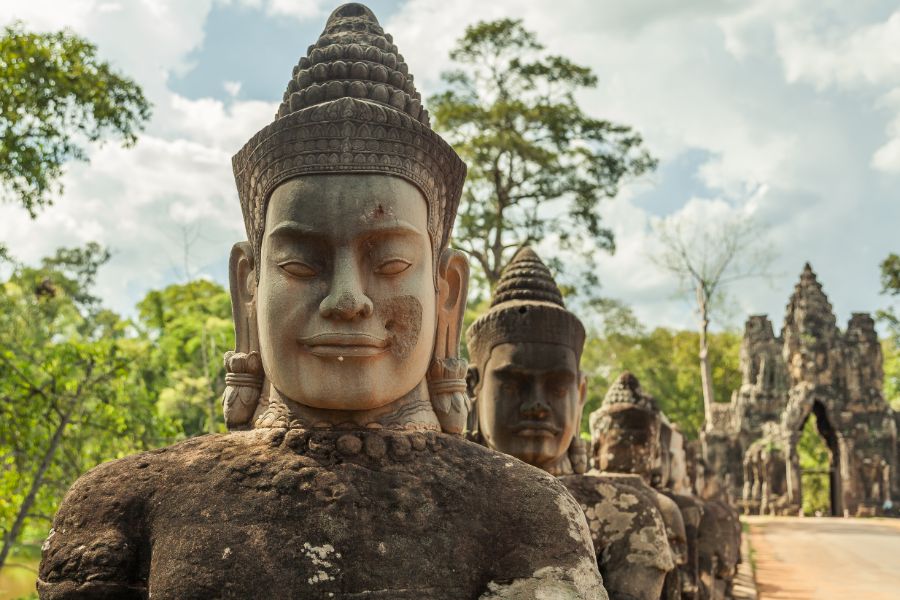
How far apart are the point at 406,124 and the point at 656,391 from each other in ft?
140

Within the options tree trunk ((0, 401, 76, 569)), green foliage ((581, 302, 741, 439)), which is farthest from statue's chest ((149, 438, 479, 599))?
green foliage ((581, 302, 741, 439))

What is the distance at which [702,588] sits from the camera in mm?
7426

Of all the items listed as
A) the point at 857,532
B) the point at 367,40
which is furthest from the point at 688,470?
the point at 857,532

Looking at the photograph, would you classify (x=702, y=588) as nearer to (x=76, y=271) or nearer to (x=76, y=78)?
(x=76, y=78)

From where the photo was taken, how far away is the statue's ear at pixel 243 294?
337cm

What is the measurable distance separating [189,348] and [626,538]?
2078 centimetres

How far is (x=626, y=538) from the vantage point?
4.26 m

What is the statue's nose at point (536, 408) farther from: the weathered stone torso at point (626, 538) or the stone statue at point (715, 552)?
the stone statue at point (715, 552)

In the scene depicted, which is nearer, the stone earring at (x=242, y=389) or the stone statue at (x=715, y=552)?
the stone earring at (x=242, y=389)

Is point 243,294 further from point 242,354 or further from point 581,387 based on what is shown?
point 581,387

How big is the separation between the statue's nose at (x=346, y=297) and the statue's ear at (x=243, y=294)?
58 cm

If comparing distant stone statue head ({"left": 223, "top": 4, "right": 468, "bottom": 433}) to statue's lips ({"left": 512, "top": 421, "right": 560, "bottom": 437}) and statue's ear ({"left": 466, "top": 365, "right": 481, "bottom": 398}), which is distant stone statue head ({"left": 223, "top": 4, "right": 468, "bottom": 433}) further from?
statue's ear ({"left": 466, "top": 365, "right": 481, "bottom": 398})

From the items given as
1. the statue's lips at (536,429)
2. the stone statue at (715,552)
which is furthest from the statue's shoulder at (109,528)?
the stone statue at (715,552)

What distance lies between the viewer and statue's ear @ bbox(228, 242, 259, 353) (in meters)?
3.37
